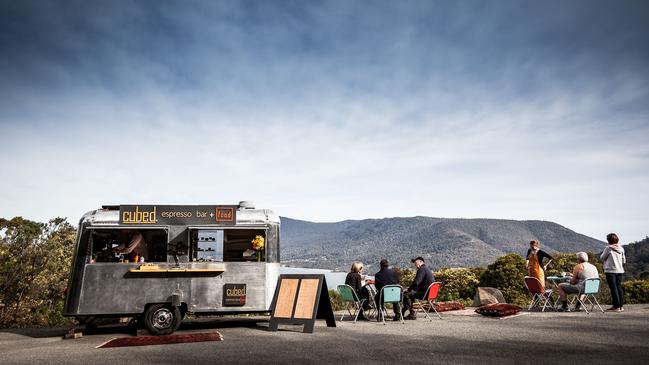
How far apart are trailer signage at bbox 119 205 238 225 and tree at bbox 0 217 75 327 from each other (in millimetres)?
6386

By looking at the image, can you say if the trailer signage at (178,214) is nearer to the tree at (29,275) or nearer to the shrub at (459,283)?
the tree at (29,275)

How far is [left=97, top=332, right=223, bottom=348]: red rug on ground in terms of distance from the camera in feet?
27.6

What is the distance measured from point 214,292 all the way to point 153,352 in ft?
7.61

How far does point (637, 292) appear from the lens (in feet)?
57.0

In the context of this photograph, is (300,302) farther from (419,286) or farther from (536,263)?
(536,263)

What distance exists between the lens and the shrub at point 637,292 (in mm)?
17094

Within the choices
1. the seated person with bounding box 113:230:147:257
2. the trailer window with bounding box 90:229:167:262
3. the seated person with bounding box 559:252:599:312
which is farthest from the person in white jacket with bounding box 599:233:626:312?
the seated person with bounding box 113:230:147:257

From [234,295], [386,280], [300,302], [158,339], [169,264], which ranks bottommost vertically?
[158,339]

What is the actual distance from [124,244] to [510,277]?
14.4m

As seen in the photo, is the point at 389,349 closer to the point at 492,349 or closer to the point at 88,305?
the point at 492,349

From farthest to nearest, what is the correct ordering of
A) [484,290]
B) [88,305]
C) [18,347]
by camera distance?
[484,290] < [88,305] < [18,347]

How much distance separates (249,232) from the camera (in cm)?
1066

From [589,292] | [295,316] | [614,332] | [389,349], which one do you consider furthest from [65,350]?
[589,292]

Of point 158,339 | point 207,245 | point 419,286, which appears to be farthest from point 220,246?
point 419,286
